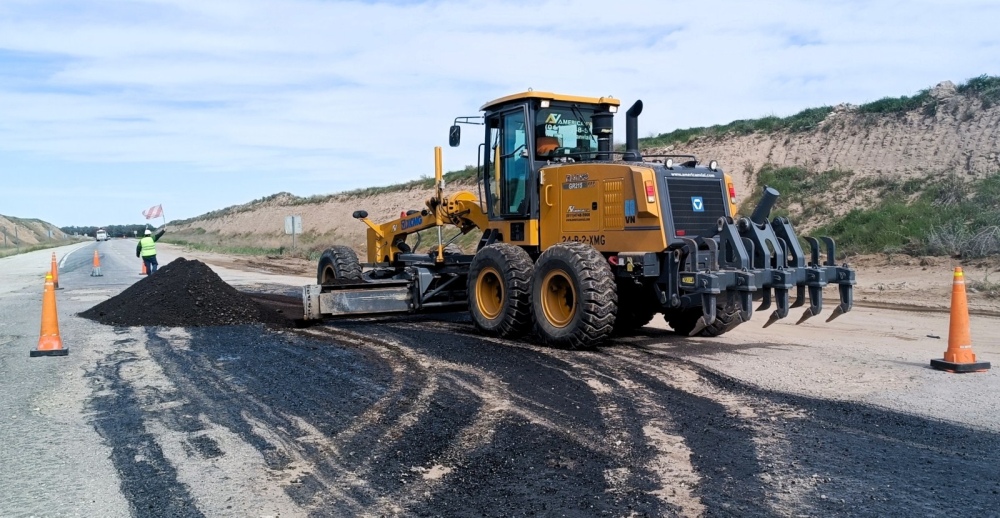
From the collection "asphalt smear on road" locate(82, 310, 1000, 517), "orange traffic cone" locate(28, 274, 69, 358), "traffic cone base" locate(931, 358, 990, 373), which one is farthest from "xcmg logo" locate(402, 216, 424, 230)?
"traffic cone base" locate(931, 358, 990, 373)

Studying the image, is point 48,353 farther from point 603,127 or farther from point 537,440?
point 603,127

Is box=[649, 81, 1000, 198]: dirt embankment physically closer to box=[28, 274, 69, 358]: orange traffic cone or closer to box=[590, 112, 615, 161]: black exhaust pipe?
box=[590, 112, 615, 161]: black exhaust pipe

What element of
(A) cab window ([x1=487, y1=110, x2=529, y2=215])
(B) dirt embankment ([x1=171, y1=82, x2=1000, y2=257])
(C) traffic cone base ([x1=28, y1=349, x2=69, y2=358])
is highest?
(B) dirt embankment ([x1=171, y1=82, x2=1000, y2=257])

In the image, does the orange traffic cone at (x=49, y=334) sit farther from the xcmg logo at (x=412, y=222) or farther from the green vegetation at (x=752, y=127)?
the green vegetation at (x=752, y=127)

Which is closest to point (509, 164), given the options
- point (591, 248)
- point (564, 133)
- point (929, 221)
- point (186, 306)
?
point (564, 133)

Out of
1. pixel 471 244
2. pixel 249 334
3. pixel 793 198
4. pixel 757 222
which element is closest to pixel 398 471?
pixel 757 222

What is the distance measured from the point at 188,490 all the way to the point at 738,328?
8.42m

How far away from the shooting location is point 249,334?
1127 centimetres

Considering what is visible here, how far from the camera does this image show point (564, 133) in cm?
1092

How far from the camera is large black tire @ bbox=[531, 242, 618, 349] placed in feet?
29.8

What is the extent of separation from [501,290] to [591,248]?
1.80m

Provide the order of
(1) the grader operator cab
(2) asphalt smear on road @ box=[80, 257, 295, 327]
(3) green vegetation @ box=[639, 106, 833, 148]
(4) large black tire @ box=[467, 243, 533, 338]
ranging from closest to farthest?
1. (1) the grader operator cab
2. (4) large black tire @ box=[467, 243, 533, 338]
3. (2) asphalt smear on road @ box=[80, 257, 295, 327]
4. (3) green vegetation @ box=[639, 106, 833, 148]

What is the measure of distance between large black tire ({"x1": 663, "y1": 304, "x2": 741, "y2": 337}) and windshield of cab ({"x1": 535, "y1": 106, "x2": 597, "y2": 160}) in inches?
95.6

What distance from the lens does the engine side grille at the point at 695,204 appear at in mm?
9445
